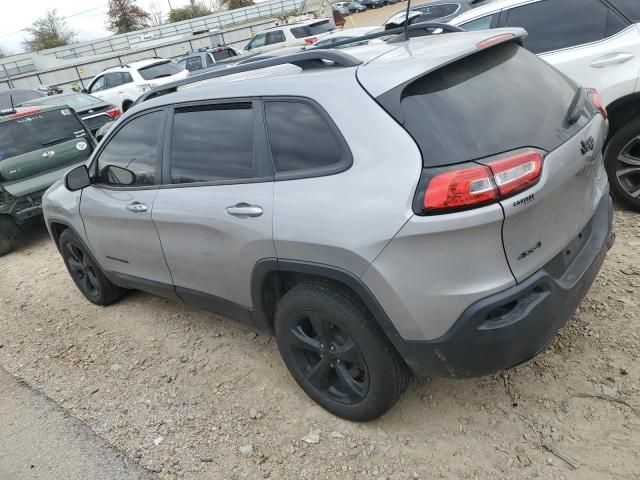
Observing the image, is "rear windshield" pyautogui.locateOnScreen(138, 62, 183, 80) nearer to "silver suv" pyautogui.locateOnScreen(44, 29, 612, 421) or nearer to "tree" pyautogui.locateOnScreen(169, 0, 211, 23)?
"silver suv" pyautogui.locateOnScreen(44, 29, 612, 421)

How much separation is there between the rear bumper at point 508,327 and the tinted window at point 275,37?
17.9 metres

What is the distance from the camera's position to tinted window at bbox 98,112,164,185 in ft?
10.5

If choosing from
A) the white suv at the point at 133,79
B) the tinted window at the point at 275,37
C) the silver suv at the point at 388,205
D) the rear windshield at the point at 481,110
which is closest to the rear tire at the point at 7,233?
the silver suv at the point at 388,205

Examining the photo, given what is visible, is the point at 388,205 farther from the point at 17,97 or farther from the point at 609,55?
the point at 17,97

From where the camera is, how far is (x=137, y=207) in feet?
10.8

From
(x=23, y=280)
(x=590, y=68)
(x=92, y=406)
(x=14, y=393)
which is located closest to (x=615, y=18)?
(x=590, y=68)

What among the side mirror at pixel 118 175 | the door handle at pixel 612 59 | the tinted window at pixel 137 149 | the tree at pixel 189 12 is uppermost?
the tinted window at pixel 137 149

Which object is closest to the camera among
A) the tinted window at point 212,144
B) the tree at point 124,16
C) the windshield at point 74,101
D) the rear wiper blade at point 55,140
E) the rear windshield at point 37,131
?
the tinted window at point 212,144

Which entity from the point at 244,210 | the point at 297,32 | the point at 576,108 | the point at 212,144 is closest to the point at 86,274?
the point at 212,144

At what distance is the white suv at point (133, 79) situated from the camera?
14.7 m

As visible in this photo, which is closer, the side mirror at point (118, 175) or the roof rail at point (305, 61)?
the roof rail at point (305, 61)

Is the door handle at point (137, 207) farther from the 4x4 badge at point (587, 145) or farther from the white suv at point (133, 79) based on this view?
the white suv at point (133, 79)

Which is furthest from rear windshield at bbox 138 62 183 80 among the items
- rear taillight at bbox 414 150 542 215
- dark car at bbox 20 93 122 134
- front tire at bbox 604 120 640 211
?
rear taillight at bbox 414 150 542 215

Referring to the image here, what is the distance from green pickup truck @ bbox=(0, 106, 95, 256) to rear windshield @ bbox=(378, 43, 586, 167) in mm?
5869
